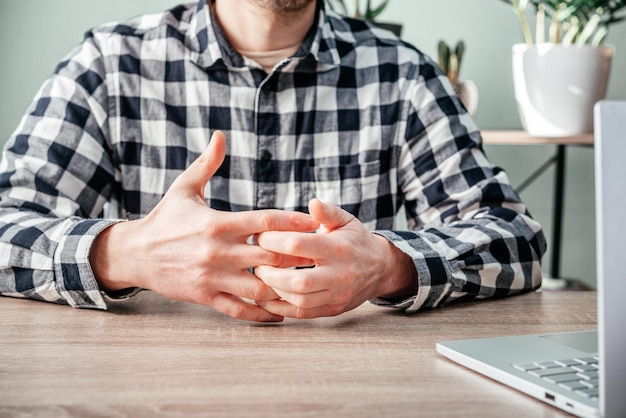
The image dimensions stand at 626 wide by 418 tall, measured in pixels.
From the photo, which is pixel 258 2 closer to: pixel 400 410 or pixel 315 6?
pixel 315 6

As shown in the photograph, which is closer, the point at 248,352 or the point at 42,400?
the point at 42,400

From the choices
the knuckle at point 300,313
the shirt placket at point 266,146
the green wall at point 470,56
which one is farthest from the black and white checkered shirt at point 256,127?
the green wall at point 470,56

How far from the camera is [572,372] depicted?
0.67m

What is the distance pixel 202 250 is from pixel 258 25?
64cm

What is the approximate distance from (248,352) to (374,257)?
0.85 ft

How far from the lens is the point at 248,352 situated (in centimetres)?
76

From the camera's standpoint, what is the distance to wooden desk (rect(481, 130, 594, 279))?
205cm

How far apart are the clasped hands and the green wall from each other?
148cm

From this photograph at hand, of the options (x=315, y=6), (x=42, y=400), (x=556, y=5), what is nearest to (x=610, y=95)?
(x=556, y=5)

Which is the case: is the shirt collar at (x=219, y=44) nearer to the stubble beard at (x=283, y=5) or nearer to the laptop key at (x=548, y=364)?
the stubble beard at (x=283, y=5)

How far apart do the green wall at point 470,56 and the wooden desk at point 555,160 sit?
0.24ft

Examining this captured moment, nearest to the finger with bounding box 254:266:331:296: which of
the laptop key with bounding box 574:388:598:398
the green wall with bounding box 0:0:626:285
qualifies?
the laptop key with bounding box 574:388:598:398

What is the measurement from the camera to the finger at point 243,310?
896mm

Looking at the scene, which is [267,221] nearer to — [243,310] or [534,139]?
[243,310]
